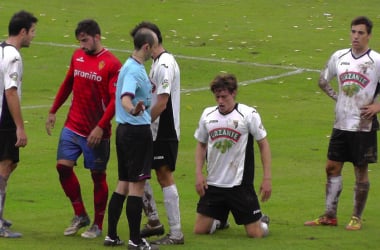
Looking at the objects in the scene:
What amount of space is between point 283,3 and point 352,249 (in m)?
26.0

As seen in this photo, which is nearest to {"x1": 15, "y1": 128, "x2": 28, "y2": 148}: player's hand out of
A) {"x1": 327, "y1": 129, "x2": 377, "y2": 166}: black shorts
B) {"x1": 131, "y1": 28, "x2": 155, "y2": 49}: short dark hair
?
{"x1": 131, "y1": 28, "x2": 155, "y2": 49}: short dark hair

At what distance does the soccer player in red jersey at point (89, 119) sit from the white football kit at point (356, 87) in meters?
2.50

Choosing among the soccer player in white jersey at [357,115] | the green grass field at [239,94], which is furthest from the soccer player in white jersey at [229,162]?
the soccer player in white jersey at [357,115]

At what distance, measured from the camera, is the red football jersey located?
1097 cm

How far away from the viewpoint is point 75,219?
1122cm

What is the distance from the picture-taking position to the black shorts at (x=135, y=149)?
1021 cm

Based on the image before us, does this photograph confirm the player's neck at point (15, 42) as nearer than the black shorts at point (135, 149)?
No

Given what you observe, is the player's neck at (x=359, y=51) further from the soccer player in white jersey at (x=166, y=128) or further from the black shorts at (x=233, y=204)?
the soccer player in white jersey at (x=166, y=128)

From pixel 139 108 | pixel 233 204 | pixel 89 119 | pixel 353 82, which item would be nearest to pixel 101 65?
pixel 89 119

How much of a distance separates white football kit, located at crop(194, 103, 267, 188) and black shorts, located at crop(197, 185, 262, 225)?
78 mm

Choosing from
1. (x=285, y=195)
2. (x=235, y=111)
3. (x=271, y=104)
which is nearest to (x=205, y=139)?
(x=235, y=111)

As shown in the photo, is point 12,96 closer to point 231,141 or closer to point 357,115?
point 231,141

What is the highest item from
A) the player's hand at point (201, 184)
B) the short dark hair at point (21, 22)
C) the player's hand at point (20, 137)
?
the short dark hair at point (21, 22)

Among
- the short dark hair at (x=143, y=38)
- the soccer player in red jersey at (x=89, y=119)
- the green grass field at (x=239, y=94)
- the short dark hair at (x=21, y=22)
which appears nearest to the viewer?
the short dark hair at (x=143, y=38)
